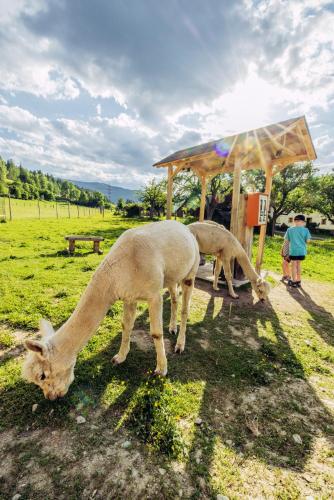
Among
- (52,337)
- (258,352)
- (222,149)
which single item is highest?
(222,149)

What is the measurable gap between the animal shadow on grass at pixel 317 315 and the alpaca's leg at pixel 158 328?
152 inches

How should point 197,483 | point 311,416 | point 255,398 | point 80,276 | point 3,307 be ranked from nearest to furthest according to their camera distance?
point 197,483 → point 311,416 → point 255,398 → point 3,307 → point 80,276

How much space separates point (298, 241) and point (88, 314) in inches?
313

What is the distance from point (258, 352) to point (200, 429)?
7.14 ft

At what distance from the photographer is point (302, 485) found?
86.6 inches

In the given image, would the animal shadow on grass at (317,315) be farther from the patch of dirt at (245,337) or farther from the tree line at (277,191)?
the tree line at (277,191)

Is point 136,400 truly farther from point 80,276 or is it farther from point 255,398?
point 80,276

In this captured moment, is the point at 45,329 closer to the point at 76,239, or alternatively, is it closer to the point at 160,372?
the point at 160,372

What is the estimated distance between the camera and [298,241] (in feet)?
27.2

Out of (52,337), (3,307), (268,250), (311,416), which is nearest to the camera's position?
(52,337)

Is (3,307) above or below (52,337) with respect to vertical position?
below

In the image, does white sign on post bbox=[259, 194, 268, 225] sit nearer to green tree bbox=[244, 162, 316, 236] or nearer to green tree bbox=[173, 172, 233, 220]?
green tree bbox=[173, 172, 233, 220]

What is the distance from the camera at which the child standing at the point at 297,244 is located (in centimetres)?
827

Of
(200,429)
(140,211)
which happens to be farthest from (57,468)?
(140,211)
